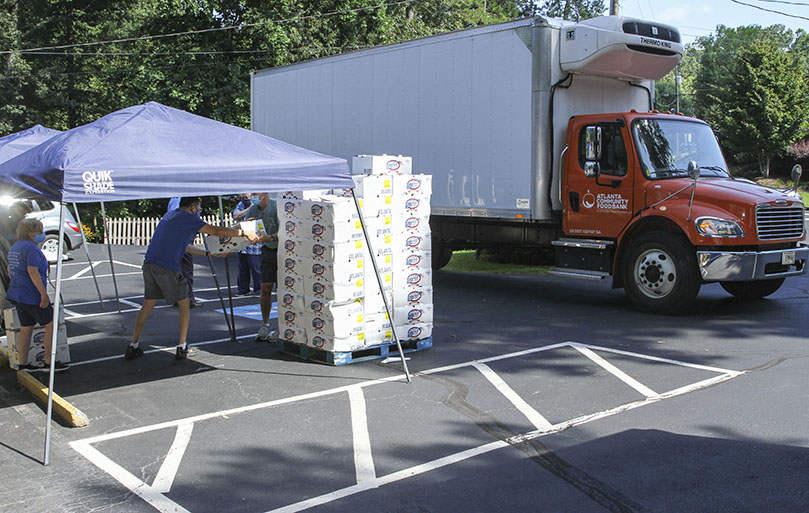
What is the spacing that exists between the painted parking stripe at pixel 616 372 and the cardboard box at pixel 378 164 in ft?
9.29

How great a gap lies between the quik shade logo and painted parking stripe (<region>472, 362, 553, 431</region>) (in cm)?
373

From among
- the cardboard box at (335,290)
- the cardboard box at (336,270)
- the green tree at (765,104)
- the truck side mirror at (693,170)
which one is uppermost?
the green tree at (765,104)

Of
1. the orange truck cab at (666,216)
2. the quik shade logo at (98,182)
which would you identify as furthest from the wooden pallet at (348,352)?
the orange truck cab at (666,216)

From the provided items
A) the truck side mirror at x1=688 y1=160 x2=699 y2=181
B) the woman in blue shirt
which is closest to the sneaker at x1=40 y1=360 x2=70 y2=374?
the woman in blue shirt

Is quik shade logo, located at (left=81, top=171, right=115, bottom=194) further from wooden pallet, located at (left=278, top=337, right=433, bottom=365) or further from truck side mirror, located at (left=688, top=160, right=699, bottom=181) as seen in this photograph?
truck side mirror, located at (left=688, top=160, right=699, bottom=181)

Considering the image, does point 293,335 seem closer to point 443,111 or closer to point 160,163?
point 160,163

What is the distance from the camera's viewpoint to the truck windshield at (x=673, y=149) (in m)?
10.5

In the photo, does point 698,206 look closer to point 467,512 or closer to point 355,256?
point 355,256

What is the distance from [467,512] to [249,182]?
3318mm

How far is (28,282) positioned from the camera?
7.15 meters

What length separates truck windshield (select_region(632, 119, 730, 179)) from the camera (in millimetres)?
10539

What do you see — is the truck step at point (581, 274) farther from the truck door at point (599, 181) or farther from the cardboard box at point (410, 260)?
the cardboard box at point (410, 260)

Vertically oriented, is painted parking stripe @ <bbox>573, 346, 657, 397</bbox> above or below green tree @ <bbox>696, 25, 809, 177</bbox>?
below

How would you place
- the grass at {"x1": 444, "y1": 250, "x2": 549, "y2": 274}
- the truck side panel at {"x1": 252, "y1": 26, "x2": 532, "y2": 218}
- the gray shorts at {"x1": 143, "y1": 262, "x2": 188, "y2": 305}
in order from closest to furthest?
the gray shorts at {"x1": 143, "y1": 262, "x2": 188, "y2": 305}
the truck side panel at {"x1": 252, "y1": 26, "x2": 532, "y2": 218}
the grass at {"x1": 444, "y1": 250, "x2": 549, "y2": 274}
